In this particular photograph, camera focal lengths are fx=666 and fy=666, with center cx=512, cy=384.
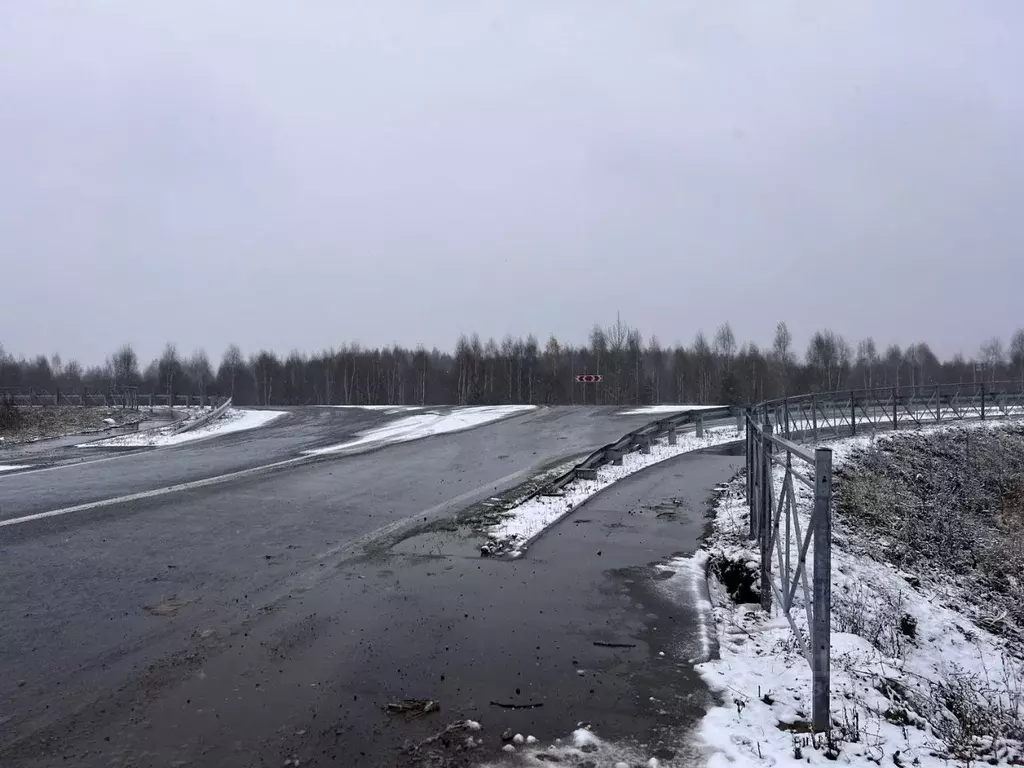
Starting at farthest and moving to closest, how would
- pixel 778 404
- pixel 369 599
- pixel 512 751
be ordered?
pixel 778 404 → pixel 369 599 → pixel 512 751

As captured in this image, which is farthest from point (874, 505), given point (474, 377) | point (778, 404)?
point (474, 377)

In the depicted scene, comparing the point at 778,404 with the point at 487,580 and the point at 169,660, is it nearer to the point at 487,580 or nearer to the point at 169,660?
the point at 487,580

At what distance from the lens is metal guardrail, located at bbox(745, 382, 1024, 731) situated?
4.14 m

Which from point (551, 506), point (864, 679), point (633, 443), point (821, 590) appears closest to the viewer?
point (821, 590)

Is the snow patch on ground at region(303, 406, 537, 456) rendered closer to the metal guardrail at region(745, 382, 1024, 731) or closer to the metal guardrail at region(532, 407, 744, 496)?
the metal guardrail at region(532, 407, 744, 496)

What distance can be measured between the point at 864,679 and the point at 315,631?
4.49 m

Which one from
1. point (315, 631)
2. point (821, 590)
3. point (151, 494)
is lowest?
point (315, 631)

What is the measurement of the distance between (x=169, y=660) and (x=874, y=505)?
13.2 m

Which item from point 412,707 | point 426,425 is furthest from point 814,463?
point 426,425

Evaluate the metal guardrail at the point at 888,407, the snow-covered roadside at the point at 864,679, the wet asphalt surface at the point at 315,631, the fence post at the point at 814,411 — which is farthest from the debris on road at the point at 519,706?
the fence post at the point at 814,411

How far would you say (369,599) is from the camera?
684cm

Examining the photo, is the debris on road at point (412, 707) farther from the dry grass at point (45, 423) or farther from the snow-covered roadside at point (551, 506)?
the dry grass at point (45, 423)

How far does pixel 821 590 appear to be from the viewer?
414cm

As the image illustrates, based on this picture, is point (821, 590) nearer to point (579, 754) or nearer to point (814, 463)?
point (814, 463)
